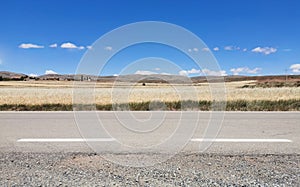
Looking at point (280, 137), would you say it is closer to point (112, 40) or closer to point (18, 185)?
point (112, 40)

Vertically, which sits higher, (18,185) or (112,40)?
(112,40)

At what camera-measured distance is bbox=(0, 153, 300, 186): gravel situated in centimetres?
358

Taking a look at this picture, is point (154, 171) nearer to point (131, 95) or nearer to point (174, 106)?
point (174, 106)

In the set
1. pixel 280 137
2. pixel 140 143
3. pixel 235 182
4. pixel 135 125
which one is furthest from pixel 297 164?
pixel 135 125

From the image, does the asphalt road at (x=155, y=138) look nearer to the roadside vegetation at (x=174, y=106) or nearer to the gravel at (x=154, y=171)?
the gravel at (x=154, y=171)

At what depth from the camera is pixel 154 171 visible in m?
4.00

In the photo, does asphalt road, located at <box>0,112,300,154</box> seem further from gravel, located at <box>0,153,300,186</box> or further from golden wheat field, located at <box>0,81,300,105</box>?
golden wheat field, located at <box>0,81,300,105</box>

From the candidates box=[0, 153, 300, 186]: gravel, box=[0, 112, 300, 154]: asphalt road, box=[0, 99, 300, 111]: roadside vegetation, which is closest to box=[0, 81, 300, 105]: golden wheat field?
box=[0, 99, 300, 111]: roadside vegetation

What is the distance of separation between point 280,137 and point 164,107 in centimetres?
746

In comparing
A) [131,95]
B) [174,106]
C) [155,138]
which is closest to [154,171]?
[155,138]

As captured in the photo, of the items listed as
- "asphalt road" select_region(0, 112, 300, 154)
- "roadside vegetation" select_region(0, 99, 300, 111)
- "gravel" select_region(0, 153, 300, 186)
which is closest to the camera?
"gravel" select_region(0, 153, 300, 186)

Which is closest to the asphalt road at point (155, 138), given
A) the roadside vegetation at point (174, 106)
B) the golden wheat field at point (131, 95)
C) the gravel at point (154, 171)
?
the gravel at point (154, 171)

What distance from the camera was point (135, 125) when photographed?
8.10 m

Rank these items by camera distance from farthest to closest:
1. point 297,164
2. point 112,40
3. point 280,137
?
point 280,137, point 112,40, point 297,164
